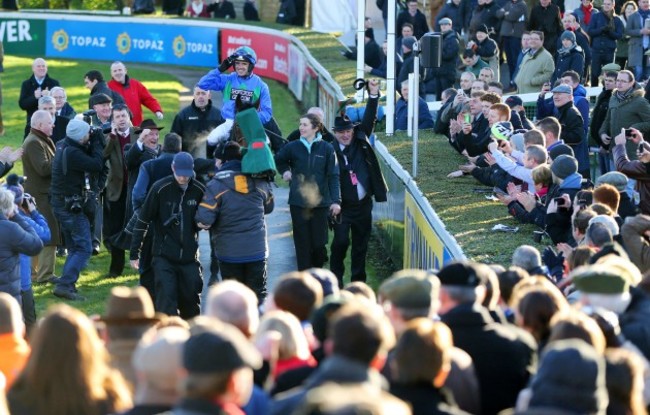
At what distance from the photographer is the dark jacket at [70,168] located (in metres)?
13.8

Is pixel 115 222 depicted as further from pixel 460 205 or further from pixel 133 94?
pixel 460 205

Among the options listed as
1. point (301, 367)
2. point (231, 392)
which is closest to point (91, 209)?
point (301, 367)

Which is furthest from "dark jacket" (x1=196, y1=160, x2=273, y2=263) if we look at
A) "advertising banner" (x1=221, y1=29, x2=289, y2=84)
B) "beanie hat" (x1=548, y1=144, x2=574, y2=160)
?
"advertising banner" (x1=221, y1=29, x2=289, y2=84)

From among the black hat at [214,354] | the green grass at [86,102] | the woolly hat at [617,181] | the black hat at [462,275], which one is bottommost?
the green grass at [86,102]

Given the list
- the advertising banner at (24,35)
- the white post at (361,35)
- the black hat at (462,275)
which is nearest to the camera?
the black hat at (462,275)

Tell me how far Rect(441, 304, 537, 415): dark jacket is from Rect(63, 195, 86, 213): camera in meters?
7.82

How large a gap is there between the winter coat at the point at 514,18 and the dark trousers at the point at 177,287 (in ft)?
42.5

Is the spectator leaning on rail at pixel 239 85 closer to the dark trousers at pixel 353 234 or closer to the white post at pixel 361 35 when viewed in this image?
the dark trousers at pixel 353 234

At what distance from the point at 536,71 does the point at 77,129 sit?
7750mm

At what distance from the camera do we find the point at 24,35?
112 feet

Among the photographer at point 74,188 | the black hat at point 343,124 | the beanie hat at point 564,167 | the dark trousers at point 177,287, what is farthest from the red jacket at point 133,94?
the beanie hat at point 564,167

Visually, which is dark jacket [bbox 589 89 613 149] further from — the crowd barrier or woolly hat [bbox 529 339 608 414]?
woolly hat [bbox 529 339 608 414]

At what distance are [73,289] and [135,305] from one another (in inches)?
263

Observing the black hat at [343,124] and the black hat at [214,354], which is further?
the black hat at [343,124]
